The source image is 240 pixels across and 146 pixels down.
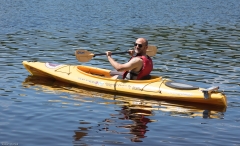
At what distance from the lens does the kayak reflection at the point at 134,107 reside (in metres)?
8.52

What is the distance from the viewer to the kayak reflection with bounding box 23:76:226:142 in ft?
27.9

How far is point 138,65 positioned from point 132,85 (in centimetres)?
47

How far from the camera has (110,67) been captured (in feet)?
46.7

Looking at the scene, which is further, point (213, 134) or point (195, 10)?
point (195, 10)

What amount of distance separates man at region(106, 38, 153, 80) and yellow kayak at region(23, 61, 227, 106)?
180 millimetres

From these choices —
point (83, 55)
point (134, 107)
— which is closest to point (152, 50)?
point (83, 55)

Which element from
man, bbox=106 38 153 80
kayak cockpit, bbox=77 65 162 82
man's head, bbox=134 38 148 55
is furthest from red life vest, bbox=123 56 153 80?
kayak cockpit, bbox=77 65 162 82

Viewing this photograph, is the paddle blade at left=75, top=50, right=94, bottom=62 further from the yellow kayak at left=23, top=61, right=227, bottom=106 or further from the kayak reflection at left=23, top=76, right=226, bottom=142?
the kayak reflection at left=23, top=76, right=226, bottom=142

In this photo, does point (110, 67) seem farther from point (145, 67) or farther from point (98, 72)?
point (145, 67)

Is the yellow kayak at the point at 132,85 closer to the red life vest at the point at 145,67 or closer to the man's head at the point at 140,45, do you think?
the red life vest at the point at 145,67

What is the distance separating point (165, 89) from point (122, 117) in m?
1.70

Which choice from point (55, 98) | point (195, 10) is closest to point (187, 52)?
point (55, 98)

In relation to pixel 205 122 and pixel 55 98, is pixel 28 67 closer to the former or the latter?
pixel 55 98

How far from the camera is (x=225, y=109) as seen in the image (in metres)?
9.91
